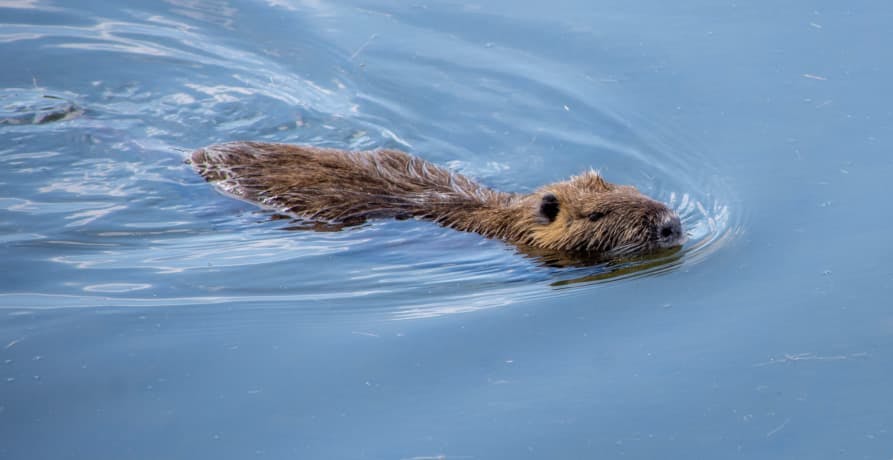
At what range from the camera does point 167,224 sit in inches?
245

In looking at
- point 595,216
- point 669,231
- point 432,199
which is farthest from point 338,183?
point 669,231

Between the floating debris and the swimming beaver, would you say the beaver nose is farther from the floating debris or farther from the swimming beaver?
the floating debris

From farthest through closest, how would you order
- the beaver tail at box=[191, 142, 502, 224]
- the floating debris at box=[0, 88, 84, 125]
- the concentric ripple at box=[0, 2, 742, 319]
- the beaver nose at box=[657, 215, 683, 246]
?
the floating debris at box=[0, 88, 84, 125] < the beaver tail at box=[191, 142, 502, 224] < the beaver nose at box=[657, 215, 683, 246] < the concentric ripple at box=[0, 2, 742, 319]

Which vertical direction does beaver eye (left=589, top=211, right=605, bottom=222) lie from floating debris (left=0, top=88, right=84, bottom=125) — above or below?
below

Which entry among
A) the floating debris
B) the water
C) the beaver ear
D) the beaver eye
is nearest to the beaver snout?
the water

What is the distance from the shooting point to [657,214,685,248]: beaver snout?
5777 mm

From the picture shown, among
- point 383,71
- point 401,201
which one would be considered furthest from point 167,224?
point 383,71

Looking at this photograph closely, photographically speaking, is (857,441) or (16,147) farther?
(16,147)

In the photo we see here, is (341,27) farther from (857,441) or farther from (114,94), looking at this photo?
(857,441)

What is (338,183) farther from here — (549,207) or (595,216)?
(595,216)

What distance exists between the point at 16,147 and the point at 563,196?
3435 mm

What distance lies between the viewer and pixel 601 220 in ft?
19.6

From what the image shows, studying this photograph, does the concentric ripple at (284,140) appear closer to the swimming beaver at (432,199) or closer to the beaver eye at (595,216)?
the swimming beaver at (432,199)

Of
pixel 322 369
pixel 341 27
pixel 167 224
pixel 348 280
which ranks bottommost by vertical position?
pixel 322 369
